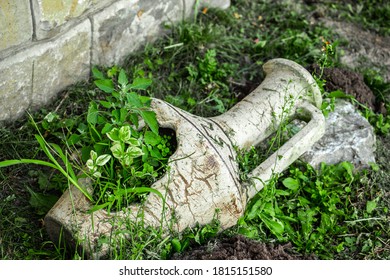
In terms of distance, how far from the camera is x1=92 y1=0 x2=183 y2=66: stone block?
11.8 ft

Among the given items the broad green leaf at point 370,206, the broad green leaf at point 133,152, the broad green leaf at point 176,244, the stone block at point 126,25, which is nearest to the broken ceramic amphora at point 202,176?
the broad green leaf at point 176,244

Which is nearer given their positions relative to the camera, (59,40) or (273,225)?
(273,225)

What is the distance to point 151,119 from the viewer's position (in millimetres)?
2863

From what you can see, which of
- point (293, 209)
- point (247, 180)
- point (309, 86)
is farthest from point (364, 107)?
point (247, 180)

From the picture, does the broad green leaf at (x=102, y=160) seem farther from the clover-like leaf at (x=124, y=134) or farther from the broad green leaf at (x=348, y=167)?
the broad green leaf at (x=348, y=167)

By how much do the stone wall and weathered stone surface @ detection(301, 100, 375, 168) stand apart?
46.1 inches

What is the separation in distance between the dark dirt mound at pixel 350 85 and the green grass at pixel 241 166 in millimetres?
79

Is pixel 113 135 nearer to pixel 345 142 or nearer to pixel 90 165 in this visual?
pixel 90 165

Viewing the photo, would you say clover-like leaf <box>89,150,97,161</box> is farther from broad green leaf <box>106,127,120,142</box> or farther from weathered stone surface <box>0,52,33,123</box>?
weathered stone surface <box>0,52,33,123</box>

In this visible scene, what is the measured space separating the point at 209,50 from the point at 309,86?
0.80 metres

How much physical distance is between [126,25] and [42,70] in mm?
608

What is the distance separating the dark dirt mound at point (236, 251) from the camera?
2828mm

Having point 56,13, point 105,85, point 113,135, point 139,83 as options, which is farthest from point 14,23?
point 113,135
